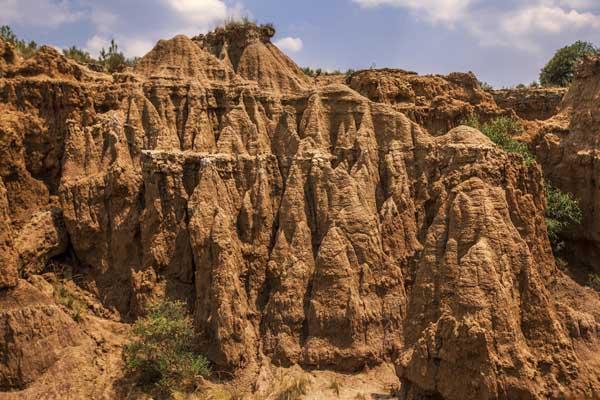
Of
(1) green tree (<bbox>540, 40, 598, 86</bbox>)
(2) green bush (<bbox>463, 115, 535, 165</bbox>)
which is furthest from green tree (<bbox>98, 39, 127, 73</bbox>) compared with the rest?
(1) green tree (<bbox>540, 40, 598, 86</bbox>)

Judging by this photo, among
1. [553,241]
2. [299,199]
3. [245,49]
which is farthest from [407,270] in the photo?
[245,49]

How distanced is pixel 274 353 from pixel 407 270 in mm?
5646

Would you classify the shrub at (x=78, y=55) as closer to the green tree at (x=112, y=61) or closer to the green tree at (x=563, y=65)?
the green tree at (x=112, y=61)

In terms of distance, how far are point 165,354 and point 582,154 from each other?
19553 millimetres

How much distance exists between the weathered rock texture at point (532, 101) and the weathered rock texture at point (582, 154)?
263 inches

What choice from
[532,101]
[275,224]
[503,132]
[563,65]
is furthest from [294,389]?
[563,65]

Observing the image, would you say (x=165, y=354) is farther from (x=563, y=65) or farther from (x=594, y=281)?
(x=563, y=65)

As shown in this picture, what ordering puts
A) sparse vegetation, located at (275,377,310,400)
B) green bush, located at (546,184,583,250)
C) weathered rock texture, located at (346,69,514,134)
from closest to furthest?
sparse vegetation, located at (275,377,310,400) < green bush, located at (546,184,583,250) < weathered rock texture, located at (346,69,514,134)

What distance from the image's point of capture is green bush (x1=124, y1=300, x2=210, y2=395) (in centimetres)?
1580

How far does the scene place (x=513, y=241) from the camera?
14.0 metres

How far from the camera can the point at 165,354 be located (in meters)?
15.9

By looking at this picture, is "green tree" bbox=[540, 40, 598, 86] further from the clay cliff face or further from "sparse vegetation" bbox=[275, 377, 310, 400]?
"sparse vegetation" bbox=[275, 377, 310, 400]

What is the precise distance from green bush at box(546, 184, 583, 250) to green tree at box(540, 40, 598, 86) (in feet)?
78.4

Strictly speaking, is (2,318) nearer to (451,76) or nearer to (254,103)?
(254,103)
